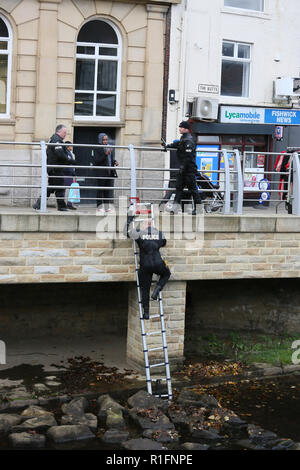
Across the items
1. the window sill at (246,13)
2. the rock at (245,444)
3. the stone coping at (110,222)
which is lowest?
the rock at (245,444)

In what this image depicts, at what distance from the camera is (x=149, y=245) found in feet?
50.6

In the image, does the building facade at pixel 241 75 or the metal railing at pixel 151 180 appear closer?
the metal railing at pixel 151 180

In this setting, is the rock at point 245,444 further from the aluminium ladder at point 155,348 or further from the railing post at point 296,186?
the railing post at point 296,186

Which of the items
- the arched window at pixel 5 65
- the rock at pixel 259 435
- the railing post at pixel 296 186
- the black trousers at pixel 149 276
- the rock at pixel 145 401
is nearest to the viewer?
the rock at pixel 259 435

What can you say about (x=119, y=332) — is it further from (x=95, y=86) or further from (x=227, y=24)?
(x=227, y=24)

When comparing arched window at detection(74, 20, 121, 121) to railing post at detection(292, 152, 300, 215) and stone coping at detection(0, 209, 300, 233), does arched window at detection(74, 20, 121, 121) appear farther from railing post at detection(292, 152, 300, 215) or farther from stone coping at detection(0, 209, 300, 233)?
stone coping at detection(0, 209, 300, 233)

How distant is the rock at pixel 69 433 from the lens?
13.2m

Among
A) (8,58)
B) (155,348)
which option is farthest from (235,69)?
(155,348)

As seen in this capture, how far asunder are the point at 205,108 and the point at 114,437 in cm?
1243

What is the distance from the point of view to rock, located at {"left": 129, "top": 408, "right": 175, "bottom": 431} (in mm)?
13750

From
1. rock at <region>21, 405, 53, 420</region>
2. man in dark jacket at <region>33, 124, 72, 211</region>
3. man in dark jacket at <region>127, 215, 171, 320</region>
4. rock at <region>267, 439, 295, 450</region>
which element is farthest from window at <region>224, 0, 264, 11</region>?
rock at <region>267, 439, 295, 450</region>

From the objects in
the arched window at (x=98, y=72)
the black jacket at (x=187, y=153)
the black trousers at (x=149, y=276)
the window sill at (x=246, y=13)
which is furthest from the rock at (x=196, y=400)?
the window sill at (x=246, y=13)

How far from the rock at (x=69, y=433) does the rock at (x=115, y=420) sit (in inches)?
16.4

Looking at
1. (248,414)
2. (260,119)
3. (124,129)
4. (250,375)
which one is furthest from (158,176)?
(248,414)
